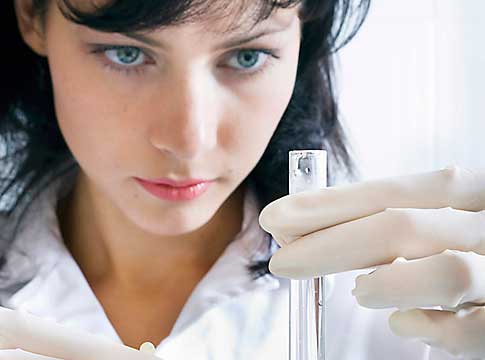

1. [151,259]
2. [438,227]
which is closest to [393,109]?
[151,259]

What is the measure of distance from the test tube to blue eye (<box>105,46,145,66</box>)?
0.89 feet

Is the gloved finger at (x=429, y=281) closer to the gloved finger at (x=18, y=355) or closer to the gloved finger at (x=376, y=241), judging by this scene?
the gloved finger at (x=376, y=241)

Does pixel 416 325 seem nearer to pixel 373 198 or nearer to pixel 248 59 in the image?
pixel 373 198

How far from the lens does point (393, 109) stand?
1.12 metres

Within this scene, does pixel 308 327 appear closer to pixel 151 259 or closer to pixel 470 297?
pixel 470 297

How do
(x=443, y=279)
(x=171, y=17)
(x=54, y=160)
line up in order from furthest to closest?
(x=54, y=160), (x=171, y=17), (x=443, y=279)

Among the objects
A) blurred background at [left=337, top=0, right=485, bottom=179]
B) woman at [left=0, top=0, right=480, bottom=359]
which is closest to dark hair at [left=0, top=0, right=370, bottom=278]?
woman at [left=0, top=0, right=480, bottom=359]

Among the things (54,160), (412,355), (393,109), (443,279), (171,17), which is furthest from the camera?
(393,109)

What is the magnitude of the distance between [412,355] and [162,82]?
32cm

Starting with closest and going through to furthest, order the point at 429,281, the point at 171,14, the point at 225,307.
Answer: the point at 429,281 → the point at 171,14 → the point at 225,307

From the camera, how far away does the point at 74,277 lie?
76 centimetres

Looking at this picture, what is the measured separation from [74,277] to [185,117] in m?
0.23

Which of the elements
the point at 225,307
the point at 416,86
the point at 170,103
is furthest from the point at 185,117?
the point at 416,86

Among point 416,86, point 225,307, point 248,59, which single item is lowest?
point 225,307
